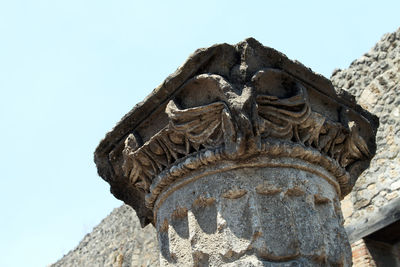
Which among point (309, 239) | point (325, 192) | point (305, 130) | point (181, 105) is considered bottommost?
point (309, 239)

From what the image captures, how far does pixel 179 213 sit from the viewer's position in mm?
2742

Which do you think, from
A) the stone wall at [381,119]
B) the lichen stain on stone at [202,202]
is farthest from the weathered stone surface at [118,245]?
the lichen stain on stone at [202,202]

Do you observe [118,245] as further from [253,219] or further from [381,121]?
[253,219]

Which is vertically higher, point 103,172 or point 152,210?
point 103,172

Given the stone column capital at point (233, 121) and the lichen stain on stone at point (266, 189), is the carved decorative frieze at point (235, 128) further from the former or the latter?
the lichen stain on stone at point (266, 189)

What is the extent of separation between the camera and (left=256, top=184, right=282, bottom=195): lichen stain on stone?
8.54 ft

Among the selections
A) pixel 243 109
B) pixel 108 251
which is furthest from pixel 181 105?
pixel 108 251

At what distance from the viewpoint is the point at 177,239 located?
8.84 feet

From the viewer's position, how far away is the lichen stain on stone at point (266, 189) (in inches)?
103

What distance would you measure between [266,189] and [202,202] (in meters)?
0.32

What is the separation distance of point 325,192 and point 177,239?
2.65 ft

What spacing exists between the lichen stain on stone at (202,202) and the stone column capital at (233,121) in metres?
0.16

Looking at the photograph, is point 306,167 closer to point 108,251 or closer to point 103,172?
point 103,172

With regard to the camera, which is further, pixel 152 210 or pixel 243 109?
pixel 152 210
